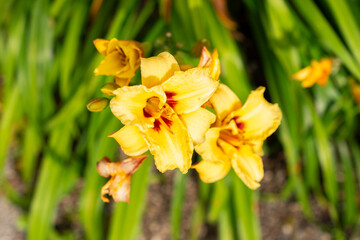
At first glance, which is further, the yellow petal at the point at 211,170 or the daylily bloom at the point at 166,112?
the yellow petal at the point at 211,170

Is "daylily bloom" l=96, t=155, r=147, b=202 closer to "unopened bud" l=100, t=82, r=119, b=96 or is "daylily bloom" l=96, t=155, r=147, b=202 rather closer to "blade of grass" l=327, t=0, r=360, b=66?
"unopened bud" l=100, t=82, r=119, b=96

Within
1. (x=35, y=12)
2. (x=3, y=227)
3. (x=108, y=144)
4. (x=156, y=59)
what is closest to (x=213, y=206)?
(x=108, y=144)

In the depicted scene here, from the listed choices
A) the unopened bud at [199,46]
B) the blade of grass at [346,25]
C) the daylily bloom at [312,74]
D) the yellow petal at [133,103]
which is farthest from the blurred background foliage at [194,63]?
the yellow petal at [133,103]

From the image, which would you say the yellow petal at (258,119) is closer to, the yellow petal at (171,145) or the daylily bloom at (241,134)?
the daylily bloom at (241,134)

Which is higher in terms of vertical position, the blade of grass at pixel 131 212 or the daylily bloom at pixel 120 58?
the daylily bloom at pixel 120 58

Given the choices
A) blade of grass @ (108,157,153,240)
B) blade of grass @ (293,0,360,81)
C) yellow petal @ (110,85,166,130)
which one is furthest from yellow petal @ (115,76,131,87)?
blade of grass @ (293,0,360,81)

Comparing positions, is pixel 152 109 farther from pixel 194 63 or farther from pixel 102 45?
pixel 194 63
